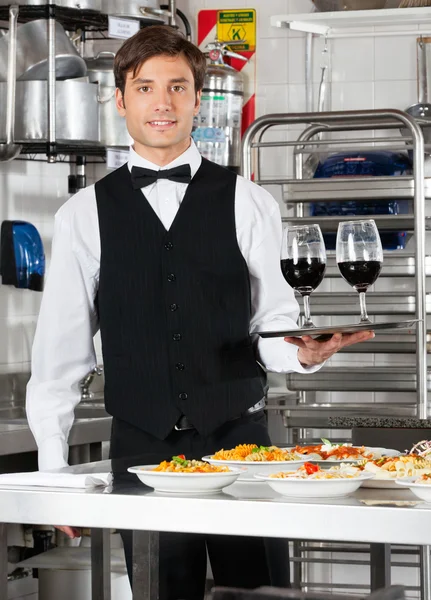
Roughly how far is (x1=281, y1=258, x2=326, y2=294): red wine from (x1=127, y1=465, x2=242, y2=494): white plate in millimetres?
441

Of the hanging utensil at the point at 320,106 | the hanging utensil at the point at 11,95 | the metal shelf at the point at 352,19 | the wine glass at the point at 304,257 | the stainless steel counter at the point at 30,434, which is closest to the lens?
the wine glass at the point at 304,257

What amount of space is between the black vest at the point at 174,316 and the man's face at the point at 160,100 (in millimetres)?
173

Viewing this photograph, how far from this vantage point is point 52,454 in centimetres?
225

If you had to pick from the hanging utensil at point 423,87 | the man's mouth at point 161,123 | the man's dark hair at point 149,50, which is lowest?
the man's mouth at point 161,123

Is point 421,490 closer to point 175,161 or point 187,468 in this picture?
point 187,468

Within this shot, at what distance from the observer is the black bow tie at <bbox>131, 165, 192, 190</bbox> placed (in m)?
2.34

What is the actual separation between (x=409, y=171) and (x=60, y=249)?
226 centimetres

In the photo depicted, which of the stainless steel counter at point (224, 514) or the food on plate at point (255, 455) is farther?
the food on plate at point (255, 455)

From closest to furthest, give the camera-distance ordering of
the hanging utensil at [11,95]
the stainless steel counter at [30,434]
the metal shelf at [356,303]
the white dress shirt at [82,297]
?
the white dress shirt at [82,297] → the stainless steel counter at [30,434] → the hanging utensil at [11,95] → the metal shelf at [356,303]

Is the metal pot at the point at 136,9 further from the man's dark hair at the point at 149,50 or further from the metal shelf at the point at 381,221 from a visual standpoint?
the man's dark hair at the point at 149,50

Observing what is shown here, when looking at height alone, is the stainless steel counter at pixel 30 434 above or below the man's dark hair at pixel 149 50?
below

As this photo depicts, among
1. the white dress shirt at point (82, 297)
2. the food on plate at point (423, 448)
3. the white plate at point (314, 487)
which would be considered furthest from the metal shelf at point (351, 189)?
the white plate at point (314, 487)

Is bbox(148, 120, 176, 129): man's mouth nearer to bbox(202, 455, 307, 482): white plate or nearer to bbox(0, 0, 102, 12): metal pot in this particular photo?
bbox(202, 455, 307, 482): white plate

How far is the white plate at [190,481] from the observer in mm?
1521
